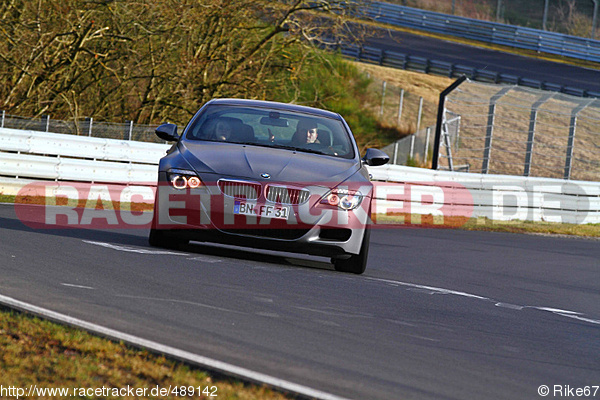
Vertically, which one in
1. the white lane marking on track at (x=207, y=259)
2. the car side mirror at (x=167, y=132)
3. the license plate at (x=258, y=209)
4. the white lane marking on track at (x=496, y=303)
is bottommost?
the white lane marking on track at (x=496, y=303)

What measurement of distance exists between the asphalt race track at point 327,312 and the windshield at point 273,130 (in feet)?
3.72

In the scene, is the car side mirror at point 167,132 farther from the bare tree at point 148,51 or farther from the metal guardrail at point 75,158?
the bare tree at point 148,51

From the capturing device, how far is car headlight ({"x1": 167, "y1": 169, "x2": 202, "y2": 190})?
830 centimetres

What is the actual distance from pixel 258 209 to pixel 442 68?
1502 inches

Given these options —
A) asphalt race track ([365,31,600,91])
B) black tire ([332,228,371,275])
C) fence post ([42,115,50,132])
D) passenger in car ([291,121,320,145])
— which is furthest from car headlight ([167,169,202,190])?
asphalt race track ([365,31,600,91])

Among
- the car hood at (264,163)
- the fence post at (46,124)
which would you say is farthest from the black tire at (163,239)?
the fence post at (46,124)

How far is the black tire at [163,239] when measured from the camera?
8944 mm

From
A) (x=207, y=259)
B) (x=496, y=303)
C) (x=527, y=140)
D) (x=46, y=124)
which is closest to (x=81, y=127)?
(x=46, y=124)

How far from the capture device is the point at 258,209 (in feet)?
26.8

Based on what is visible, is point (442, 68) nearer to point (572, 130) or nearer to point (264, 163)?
point (572, 130)

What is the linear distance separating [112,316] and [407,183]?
49.2 feet

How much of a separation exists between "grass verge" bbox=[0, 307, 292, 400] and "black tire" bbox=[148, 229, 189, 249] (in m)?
3.98

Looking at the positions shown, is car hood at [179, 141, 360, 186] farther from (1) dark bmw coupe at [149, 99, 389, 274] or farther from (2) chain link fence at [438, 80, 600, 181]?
(2) chain link fence at [438, 80, 600, 181]

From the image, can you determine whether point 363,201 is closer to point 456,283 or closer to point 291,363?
point 456,283
